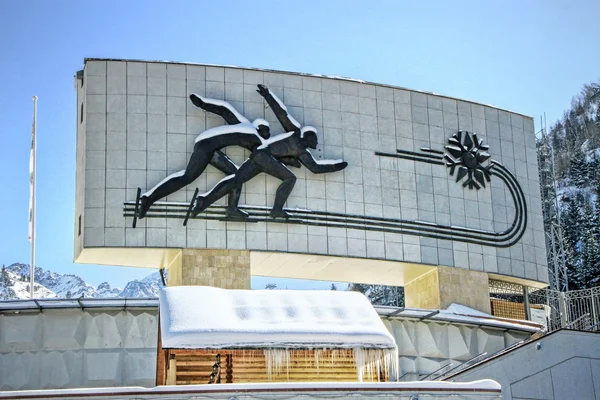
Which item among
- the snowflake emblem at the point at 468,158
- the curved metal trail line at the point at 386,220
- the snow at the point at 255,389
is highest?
the snowflake emblem at the point at 468,158

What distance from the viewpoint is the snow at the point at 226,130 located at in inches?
1334

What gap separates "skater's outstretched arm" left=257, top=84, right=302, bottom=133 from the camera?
1378 inches

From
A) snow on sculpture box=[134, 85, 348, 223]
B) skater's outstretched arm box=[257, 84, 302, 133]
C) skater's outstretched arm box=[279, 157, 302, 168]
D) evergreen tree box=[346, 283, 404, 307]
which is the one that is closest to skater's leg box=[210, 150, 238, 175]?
snow on sculpture box=[134, 85, 348, 223]

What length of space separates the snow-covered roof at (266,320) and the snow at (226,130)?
11.1 meters

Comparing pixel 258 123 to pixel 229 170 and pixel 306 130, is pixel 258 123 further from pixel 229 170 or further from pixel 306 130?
pixel 229 170

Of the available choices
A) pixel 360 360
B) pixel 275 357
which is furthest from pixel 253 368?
pixel 360 360

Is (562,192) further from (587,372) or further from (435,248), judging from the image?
(587,372)

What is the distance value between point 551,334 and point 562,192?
202 feet

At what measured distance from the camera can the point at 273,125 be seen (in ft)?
115

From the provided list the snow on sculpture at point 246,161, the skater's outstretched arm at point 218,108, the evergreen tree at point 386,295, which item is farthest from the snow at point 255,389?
the evergreen tree at point 386,295

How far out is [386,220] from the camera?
118 feet

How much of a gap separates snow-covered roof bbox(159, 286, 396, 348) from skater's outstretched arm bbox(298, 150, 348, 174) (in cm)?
1166

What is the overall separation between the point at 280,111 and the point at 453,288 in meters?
8.67

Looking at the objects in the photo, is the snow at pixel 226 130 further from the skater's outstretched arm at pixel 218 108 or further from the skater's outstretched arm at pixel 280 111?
the skater's outstretched arm at pixel 280 111
